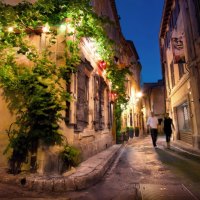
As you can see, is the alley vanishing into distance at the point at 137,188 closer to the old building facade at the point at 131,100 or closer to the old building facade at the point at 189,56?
the old building facade at the point at 189,56

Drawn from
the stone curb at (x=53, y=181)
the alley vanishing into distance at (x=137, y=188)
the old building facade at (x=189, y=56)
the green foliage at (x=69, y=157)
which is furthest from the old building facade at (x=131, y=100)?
the stone curb at (x=53, y=181)

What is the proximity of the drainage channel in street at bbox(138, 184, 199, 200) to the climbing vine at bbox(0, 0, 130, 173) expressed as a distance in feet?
8.05

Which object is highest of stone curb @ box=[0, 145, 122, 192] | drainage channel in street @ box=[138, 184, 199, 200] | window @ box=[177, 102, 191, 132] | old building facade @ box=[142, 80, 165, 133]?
old building facade @ box=[142, 80, 165, 133]

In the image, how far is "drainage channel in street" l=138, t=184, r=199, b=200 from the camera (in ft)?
12.6

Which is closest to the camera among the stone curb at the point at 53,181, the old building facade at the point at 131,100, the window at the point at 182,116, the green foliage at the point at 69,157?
the stone curb at the point at 53,181

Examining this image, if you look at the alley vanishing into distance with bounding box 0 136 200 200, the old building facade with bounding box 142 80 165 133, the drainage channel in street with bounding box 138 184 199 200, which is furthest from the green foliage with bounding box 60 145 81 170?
the old building facade with bounding box 142 80 165 133

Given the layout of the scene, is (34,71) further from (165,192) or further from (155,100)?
(155,100)

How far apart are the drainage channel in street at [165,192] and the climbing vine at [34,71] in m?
2.45

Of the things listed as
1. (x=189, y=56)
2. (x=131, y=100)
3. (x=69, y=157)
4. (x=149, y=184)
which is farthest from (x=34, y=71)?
(x=131, y=100)

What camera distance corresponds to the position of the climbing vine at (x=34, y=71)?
16.9 ft

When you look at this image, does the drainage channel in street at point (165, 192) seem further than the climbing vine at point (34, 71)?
No

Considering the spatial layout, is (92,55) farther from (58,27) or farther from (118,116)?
(118,116)

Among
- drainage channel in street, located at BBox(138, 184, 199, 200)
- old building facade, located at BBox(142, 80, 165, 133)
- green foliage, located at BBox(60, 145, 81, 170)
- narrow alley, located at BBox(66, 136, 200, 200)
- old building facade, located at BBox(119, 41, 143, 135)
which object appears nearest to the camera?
drainage channel in street, located at BBox(138, 184, 199, 200)

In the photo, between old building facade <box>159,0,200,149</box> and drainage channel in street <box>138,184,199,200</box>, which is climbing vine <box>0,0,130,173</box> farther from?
old building facade <box>159,0,200,149</box>
